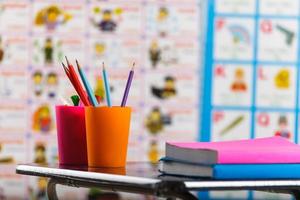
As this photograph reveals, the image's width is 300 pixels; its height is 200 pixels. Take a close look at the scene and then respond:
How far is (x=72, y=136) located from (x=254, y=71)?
7.09 ft

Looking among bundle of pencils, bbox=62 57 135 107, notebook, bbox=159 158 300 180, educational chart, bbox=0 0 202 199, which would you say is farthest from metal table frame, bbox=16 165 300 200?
educational chart, bbox=0 0 202 199

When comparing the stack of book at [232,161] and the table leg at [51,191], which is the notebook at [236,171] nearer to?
the stack of book at [232,161]

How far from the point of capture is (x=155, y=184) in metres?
1.02

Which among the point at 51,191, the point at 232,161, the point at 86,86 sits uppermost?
the point at 86,86

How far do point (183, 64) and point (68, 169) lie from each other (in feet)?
7.23

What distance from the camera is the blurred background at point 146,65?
3.42 m

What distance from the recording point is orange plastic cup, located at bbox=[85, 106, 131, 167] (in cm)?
137

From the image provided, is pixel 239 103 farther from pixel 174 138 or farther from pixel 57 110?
pixel 57 110

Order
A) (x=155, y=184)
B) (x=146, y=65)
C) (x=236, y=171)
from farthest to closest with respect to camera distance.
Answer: (x=146, y=65), (x=236, y=171), (x=155, y=184)

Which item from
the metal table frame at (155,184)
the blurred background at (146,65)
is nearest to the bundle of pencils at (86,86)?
the metal table frame at (155,184)

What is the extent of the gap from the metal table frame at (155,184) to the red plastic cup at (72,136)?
12cm

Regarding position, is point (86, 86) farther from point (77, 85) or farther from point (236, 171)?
point (236, 171)

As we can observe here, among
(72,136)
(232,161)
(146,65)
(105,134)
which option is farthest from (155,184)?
(146,65)

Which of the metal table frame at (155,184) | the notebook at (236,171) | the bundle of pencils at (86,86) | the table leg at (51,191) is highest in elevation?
the bundle of pencils at (86,86)
